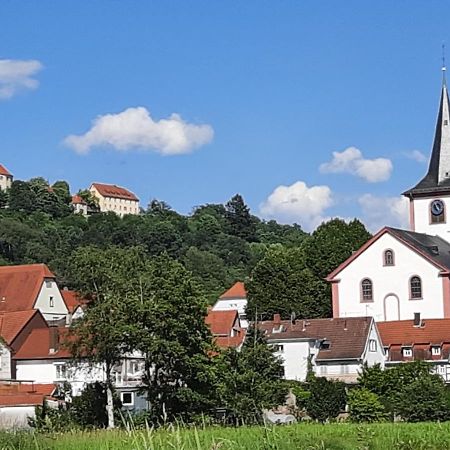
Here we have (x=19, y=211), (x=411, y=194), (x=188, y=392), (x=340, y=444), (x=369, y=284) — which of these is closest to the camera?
(x=340, y=444)

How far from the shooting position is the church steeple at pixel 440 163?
90.0m

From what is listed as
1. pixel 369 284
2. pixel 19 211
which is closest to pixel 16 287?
pixel 369 284

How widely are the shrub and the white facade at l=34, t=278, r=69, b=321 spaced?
4256cm

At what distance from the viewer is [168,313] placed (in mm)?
50438

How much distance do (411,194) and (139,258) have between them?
4271 cm

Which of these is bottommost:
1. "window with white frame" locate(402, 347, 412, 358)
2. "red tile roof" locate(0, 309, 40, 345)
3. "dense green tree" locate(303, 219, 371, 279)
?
"window with white frame" locate(402, 347, 412, 358)

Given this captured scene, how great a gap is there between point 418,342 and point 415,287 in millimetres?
10799

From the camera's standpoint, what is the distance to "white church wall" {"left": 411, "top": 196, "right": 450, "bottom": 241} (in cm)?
8938

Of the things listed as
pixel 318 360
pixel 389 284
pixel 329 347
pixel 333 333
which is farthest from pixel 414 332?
pixel 389 284

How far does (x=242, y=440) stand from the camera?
68.3 ft

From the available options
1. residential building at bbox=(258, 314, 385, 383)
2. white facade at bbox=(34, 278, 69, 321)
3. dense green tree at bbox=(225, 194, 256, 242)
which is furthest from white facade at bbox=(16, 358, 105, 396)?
dense green tree at bbox=(225, 194, 256, 242)

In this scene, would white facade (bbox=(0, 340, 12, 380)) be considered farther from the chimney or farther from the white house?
the white house

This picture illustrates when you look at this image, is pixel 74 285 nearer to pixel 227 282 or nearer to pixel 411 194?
pixel 411 194

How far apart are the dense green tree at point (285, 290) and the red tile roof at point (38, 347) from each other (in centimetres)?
1928
